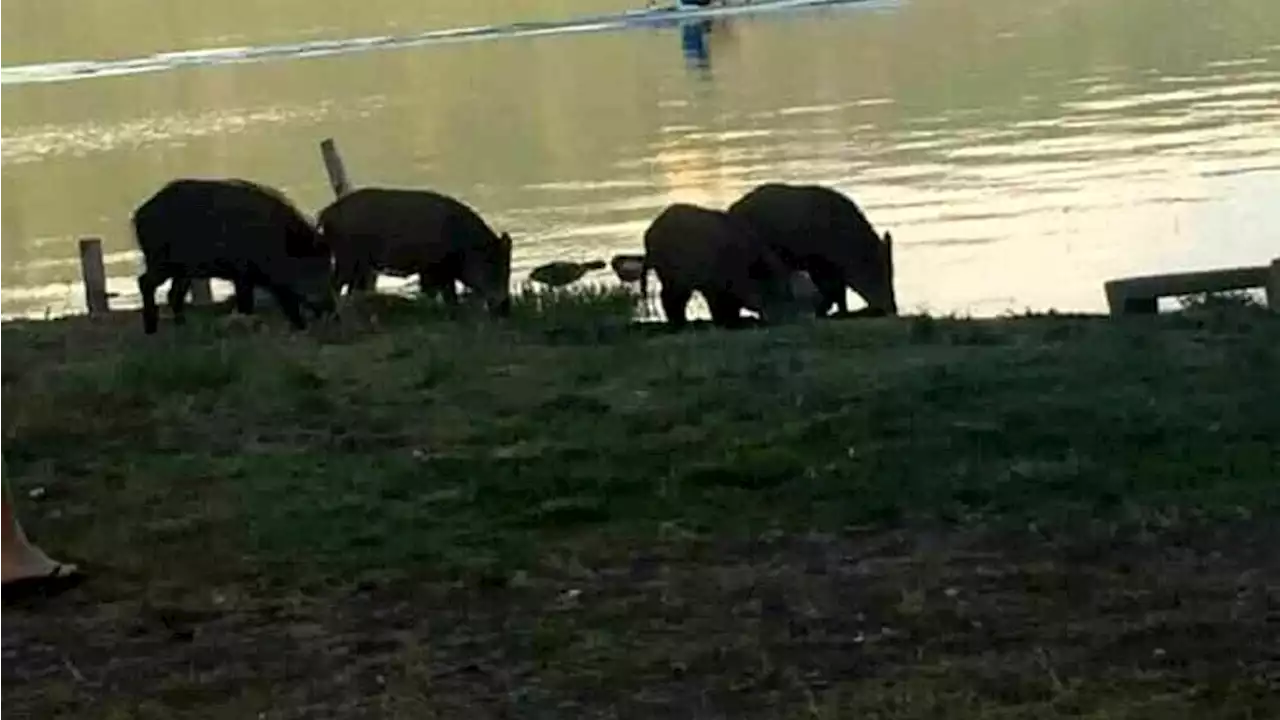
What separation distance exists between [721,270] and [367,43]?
44.7 metres

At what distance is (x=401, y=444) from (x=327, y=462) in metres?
→ 0.41

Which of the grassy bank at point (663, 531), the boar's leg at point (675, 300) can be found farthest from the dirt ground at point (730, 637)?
the boar's leg at point (675, 300)

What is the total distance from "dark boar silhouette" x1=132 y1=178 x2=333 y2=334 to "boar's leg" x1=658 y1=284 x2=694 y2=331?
1970mm

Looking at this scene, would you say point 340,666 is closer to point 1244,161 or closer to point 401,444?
point 401,444

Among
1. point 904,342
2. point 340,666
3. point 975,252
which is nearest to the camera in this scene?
point 340,666

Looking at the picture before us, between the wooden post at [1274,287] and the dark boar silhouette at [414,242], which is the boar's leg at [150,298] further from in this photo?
the wooden post at [1274,287]

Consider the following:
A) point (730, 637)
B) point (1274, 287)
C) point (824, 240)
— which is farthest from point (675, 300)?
point (730, 637)

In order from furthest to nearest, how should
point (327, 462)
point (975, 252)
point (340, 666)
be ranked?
point (975, 252), point (327, 462), point (340, 666)

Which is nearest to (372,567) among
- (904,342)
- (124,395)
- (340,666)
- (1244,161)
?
(340,666)

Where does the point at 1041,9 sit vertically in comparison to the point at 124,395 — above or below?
above

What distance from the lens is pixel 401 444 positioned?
26.7 ft

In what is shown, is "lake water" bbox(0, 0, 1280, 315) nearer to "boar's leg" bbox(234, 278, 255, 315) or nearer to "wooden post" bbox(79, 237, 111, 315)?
"wooden post" bbox(79, 237, 111, 315)

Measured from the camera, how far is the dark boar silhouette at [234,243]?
46.5 ft

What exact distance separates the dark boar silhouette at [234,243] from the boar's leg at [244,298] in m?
0.21
